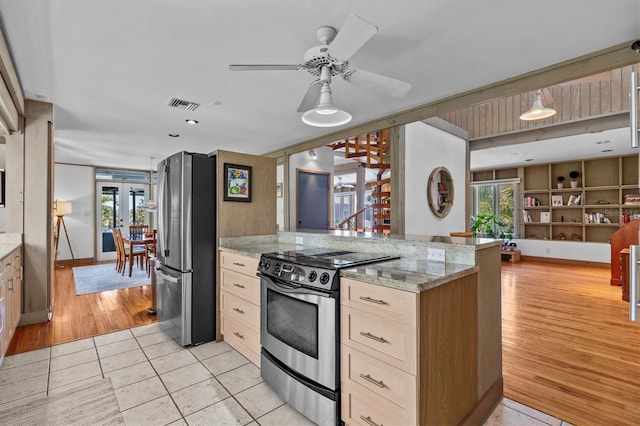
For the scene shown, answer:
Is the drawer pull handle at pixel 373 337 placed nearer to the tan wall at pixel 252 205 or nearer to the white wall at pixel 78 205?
the tan wall at pixel 252 205

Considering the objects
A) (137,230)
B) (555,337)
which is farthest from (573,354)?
(137,230)

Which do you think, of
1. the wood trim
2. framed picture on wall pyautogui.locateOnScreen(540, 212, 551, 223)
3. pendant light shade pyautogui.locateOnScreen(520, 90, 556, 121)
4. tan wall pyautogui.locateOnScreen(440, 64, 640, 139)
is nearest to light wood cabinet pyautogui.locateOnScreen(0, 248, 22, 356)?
the wood trim

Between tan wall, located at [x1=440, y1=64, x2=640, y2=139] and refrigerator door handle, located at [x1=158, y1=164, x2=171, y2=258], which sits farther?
tan wall, located at [x1=440, y1=64, x2=640, y2=139]

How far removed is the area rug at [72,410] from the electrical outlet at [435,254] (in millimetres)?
2199

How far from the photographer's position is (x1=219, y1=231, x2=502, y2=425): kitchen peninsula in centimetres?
150

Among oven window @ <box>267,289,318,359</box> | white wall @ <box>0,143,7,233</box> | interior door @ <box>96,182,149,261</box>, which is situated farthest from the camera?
interior door @ <box>96,182,149,261</box>

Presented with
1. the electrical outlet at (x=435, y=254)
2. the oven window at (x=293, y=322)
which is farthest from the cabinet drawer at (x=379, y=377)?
the electrical outlet at (x=435, y=254)

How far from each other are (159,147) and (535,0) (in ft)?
19.3

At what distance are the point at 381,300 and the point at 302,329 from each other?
0.64 meters

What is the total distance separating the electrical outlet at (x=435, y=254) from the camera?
2.11 metres

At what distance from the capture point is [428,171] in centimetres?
495

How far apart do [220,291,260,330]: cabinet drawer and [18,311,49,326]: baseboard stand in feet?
7.39

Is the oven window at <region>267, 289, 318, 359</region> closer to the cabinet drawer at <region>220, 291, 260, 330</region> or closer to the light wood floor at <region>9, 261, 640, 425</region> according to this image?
the cabinet drawer at <region>220, 291, 260, 330</region>

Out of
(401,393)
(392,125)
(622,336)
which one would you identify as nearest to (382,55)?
(392,125)
